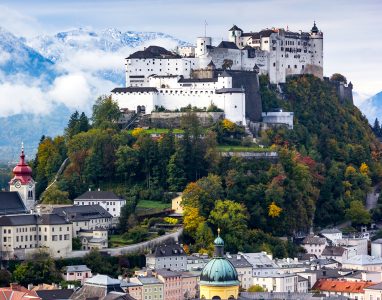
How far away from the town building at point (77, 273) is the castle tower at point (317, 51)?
160ft

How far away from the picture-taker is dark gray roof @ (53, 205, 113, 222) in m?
88.2

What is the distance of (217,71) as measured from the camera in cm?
11306

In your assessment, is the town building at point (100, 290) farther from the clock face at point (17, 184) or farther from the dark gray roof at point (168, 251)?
the clock face at point (17, 184)

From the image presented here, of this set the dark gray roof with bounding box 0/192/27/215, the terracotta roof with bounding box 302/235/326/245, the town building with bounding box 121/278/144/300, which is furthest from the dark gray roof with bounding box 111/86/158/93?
the town building with bounding box 121/278/144/300

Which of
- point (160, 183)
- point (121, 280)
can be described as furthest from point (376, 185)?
point (121, 280)

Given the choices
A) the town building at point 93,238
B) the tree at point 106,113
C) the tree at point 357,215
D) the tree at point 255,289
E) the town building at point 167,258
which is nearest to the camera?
the tree at point 255,289

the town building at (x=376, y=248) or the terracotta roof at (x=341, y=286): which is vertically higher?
the town building at (x=376, y=248)

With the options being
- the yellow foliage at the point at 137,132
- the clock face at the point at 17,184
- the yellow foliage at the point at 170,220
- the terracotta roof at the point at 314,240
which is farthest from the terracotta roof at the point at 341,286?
the yellow foliage at the point at 137,132

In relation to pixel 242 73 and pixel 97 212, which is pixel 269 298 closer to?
pixel 97 212

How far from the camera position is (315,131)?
119250 millimetres

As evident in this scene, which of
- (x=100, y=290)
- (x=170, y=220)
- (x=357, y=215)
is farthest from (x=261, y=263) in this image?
(x=357, y=215)

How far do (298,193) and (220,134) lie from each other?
27.1ft

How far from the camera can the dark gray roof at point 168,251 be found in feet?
285

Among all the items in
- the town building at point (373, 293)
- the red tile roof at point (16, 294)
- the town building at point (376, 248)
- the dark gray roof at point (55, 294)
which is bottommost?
the town building at point (373, 293)
